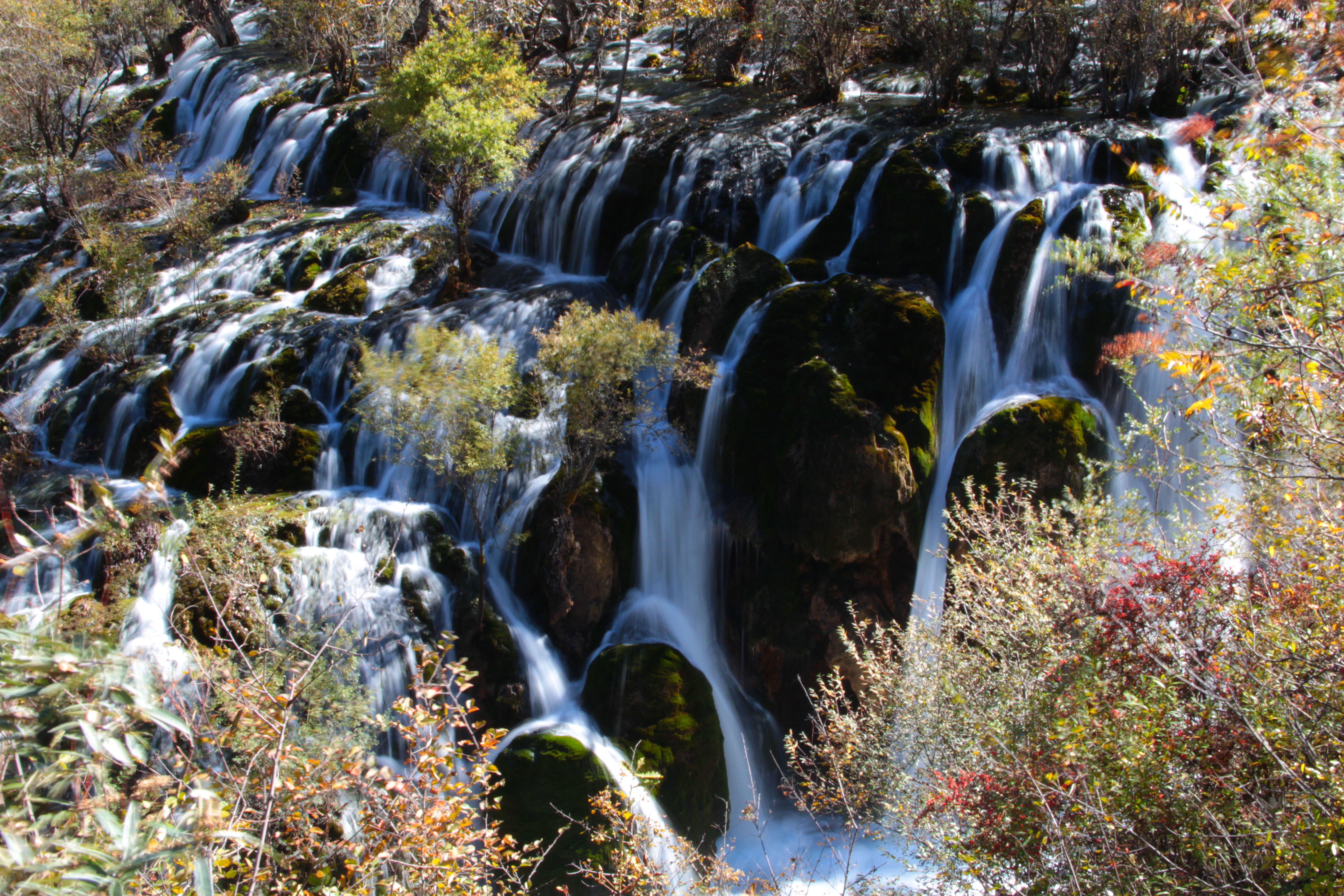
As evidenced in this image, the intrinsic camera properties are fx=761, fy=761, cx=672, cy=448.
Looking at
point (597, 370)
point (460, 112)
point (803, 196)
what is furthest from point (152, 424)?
point (803, 196)

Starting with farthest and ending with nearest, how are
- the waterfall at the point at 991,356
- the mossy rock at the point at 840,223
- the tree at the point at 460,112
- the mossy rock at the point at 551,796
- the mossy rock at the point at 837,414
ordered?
the tree at the point at 460,112 < the mossy rock at the point at 840,223 < the waterfall at the point at 991,356 < the mossy rock at the point at 837,414 < the mossy rock at the point at 551,796

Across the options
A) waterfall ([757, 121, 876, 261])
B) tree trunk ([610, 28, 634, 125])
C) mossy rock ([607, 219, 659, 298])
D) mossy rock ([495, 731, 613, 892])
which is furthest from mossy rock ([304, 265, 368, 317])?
mossy rock ([495, 731, 613, 892])

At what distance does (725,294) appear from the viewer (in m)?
13.7

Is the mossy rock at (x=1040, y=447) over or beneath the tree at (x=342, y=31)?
beneath

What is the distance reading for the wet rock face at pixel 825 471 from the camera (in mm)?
10969

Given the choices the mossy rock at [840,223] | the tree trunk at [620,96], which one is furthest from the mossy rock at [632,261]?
the tree trunk at [620,96]

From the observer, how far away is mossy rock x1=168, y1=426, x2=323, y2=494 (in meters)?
13.0

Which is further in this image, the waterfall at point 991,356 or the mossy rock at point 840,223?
the mossy rock at point 840,223

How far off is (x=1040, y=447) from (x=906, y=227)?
5425mm

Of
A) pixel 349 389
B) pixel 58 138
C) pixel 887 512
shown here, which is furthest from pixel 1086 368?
pixel 58 138

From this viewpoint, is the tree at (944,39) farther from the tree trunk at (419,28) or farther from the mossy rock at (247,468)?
the mossy rock at (247,468)

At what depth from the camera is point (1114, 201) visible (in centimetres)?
1268

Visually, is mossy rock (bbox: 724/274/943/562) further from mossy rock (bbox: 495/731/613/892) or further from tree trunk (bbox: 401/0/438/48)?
tree trunk (bbox: 401/0/438/48)

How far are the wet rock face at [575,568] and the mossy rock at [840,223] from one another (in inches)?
269
